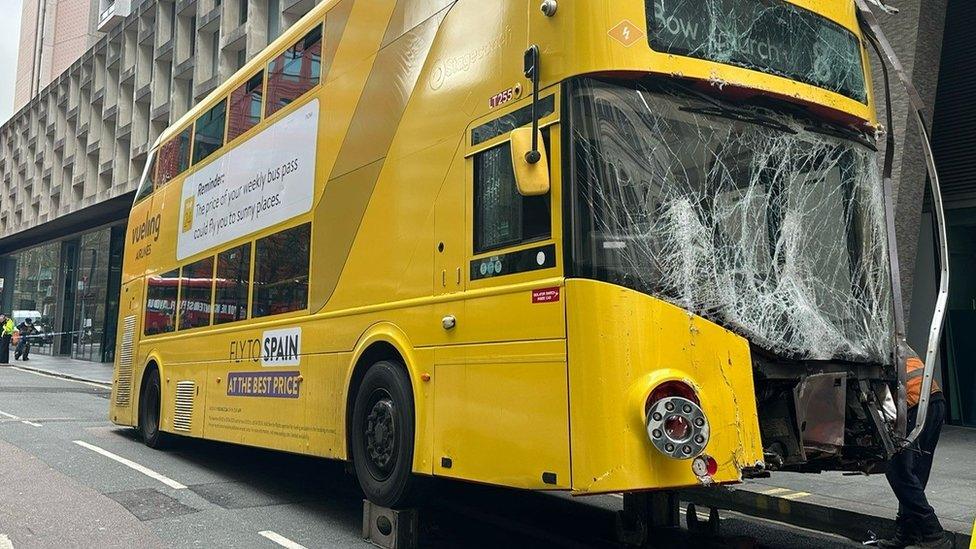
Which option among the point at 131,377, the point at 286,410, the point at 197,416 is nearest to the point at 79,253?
the point at 131,377

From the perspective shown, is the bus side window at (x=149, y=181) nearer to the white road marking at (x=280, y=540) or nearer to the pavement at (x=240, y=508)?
the pavement at (x=240, y=508)

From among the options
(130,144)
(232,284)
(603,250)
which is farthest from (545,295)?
(130,144)

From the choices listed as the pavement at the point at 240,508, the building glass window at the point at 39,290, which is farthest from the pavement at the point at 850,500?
the building glass window at the point at 39,290

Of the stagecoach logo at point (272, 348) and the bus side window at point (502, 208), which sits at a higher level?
the bus side window at point (502, 208)

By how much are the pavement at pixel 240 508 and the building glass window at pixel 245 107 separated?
385cm

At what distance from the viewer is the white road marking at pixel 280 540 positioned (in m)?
5.75

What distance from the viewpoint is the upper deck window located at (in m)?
4.39

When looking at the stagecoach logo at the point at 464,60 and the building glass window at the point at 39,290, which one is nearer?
the stagecoach logo at the point at 464,60

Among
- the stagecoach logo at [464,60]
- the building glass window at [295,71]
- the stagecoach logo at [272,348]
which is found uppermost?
the building glass window at [295,71]

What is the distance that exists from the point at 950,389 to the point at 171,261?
39.0ft

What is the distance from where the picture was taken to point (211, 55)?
2809cm

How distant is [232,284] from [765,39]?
5.91 meters

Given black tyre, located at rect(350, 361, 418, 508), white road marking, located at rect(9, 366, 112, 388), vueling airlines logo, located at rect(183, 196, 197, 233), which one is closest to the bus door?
black tyre, located at rect(350, 361, 418, 508)

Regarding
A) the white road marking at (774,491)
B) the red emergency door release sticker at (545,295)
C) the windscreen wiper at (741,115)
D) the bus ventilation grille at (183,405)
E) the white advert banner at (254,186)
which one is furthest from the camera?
the bus ventilation grille at (183,405)
